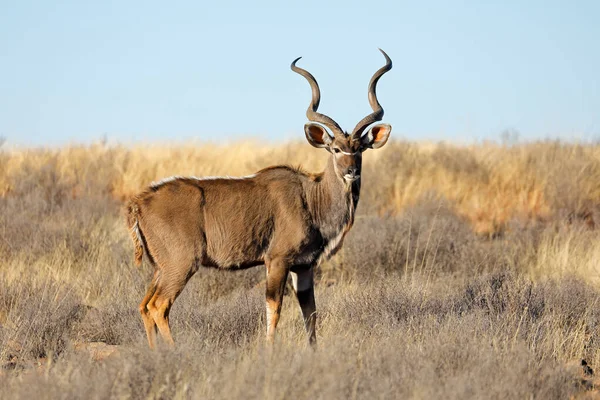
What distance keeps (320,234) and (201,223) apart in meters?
1.26

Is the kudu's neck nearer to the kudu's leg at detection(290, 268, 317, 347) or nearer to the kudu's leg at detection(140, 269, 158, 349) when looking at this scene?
the kudu's leg at detection(290, 268, 317, 347)

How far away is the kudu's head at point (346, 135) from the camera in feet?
→ 28.3

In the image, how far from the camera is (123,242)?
13.2 m

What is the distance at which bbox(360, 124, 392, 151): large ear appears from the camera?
9.06 metres

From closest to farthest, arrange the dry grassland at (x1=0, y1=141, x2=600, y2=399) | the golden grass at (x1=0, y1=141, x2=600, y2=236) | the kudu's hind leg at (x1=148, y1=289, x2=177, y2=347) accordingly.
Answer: the dry grassland at (x1=0, y1=141, x2=600, y2=399) → the kudu's hind leg at (x1=148, y1=289, x2=177, y2=347) → the golden grass at (x1=0, y1=141, x2=600, y2=236)

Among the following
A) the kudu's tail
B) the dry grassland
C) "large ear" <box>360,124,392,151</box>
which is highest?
"large ear" <box>360,124,392,151</box>

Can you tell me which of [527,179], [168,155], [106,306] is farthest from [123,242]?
[527,179]

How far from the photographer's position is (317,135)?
9070 millimetres

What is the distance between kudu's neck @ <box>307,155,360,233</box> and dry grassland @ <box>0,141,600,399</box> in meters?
0.88

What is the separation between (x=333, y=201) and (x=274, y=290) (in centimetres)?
122

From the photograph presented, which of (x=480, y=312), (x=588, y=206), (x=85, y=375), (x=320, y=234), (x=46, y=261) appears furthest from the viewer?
(x=588, y=206)

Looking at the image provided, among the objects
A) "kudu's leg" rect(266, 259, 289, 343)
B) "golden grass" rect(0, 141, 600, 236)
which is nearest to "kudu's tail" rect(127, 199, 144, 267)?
"kudu's leg" rect(266, 259, 289, 343)

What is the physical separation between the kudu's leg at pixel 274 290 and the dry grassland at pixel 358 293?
0.22m

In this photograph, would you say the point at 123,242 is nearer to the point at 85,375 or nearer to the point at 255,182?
the point at 255,182
